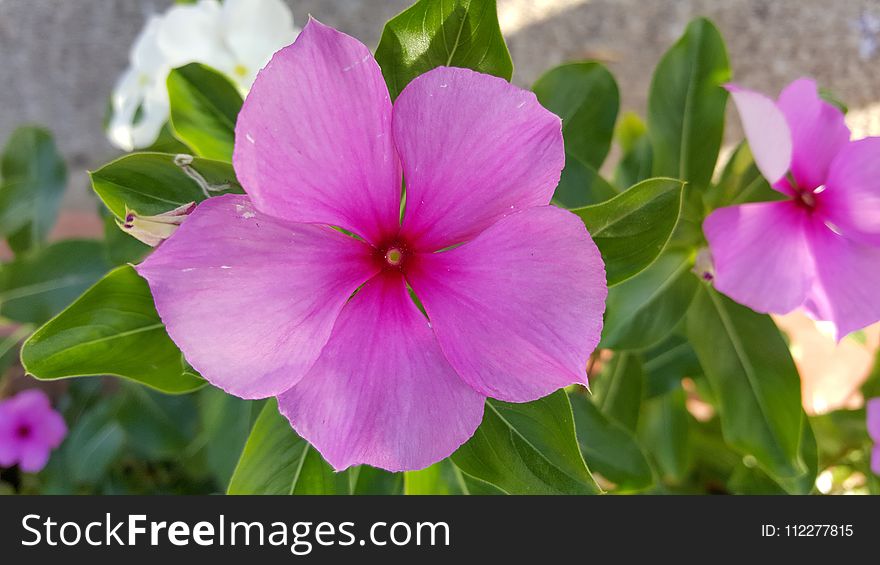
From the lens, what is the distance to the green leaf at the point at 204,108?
61 centimetres

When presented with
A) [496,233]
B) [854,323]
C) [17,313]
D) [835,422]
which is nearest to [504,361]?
[496,233]

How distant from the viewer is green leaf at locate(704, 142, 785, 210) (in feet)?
2.08

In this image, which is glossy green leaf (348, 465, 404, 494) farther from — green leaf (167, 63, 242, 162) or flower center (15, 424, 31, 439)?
flower center (15, 424, 31, 439)

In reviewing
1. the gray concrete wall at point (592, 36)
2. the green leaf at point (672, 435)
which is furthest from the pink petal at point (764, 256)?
the gray concrete wall at point (592, 36)

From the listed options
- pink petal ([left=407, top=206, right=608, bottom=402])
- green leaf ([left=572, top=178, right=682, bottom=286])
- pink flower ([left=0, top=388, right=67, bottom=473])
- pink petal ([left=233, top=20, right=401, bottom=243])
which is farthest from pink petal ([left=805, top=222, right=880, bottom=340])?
pink flower ([left=0, top=388, right=67, bottom=473])

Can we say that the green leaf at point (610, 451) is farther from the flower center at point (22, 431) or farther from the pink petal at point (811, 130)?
the flower center at point (22, 431)

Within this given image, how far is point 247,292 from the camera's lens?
38cm

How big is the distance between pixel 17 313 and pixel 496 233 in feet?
2.68

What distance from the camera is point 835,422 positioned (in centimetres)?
108

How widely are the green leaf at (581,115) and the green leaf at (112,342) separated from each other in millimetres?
395

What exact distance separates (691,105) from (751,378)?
30 centimetres

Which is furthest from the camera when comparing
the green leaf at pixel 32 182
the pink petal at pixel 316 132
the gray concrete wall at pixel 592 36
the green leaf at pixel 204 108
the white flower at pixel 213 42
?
the gray concrete wall at pixel 592 36

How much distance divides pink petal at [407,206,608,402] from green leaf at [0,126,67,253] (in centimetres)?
85

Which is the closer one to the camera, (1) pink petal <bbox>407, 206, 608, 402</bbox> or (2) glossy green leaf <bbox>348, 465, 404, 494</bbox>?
(1) pink petal <bbox>407, 206, 608, 402</bbox>
